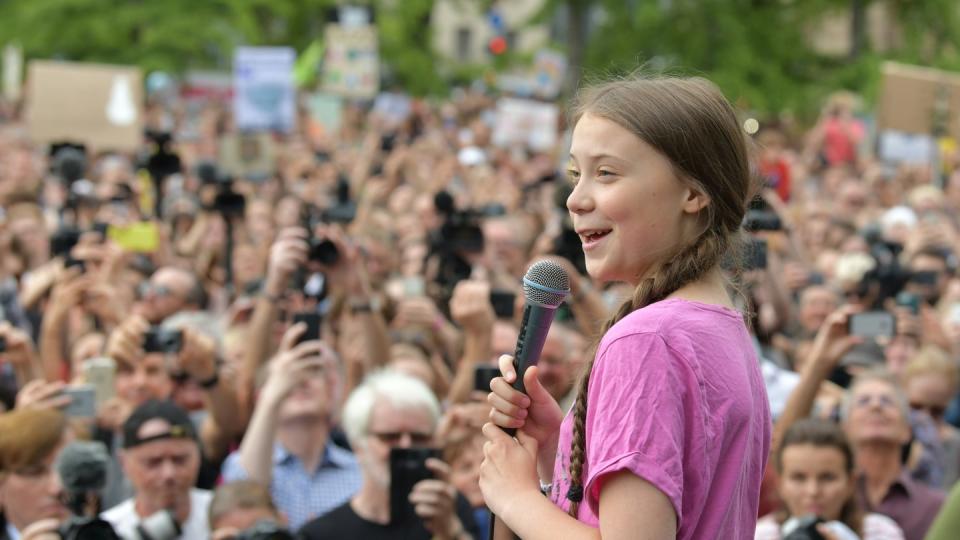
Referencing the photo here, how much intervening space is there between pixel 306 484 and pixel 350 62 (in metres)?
11.5

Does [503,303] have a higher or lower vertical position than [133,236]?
higher

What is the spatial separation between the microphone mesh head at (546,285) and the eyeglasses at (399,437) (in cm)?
285

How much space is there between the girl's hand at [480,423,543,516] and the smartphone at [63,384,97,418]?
10.4ft

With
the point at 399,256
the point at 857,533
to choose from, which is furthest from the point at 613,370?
the point at 399,256

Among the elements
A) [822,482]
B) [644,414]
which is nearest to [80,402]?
[822,482]

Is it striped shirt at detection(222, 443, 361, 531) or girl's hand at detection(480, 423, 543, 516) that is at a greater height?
girl's hand at detection(480, 423, 543, 516)

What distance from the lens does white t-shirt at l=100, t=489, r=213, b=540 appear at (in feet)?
16.3

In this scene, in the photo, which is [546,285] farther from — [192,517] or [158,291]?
[158,291]

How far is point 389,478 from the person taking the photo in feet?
15.4

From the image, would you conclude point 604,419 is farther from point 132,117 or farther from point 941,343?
point 132,117

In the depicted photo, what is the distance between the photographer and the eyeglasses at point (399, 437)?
520 centimetres

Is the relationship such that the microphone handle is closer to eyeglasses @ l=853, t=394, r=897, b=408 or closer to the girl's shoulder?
the girl's shoulder

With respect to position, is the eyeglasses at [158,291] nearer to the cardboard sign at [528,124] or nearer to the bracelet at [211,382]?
the bracelet at [211,382]

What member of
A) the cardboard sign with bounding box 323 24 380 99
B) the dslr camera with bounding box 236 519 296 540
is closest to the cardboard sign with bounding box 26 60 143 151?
the cardboard sign with bounding box 323 24 380 99
